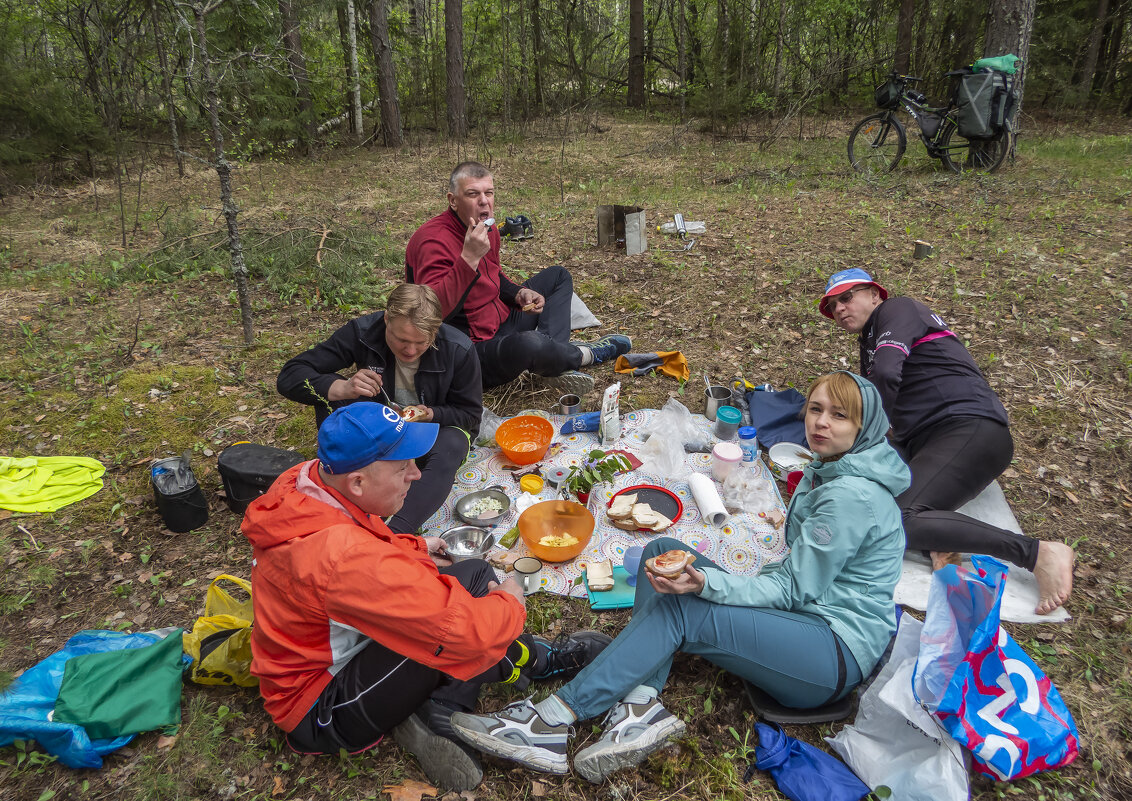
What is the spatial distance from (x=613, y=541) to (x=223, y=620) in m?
1.87

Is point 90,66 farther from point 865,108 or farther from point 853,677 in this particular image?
point 865,108

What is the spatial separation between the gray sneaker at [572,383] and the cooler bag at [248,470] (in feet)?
6.28

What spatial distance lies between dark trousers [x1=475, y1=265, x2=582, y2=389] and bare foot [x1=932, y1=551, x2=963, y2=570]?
100 inches

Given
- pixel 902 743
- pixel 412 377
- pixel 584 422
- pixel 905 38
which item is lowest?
pixel 902 743

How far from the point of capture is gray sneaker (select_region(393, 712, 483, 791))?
2037 millimetres

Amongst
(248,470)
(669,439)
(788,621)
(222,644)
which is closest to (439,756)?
(222,644)

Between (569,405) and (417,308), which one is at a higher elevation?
(417,308)

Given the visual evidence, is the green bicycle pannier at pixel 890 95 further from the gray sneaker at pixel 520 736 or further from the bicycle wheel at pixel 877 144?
the gray sneaker at pixel 520 736

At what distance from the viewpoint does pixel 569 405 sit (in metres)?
4.26

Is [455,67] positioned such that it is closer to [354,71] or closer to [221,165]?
[354,71]

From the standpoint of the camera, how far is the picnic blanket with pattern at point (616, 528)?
10.1 feet

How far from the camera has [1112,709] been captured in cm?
227

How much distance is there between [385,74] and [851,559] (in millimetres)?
13766

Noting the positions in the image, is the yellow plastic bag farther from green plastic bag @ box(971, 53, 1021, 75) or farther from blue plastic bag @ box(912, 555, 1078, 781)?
green plastic bag @ box(971, 53, 1021, 75)
